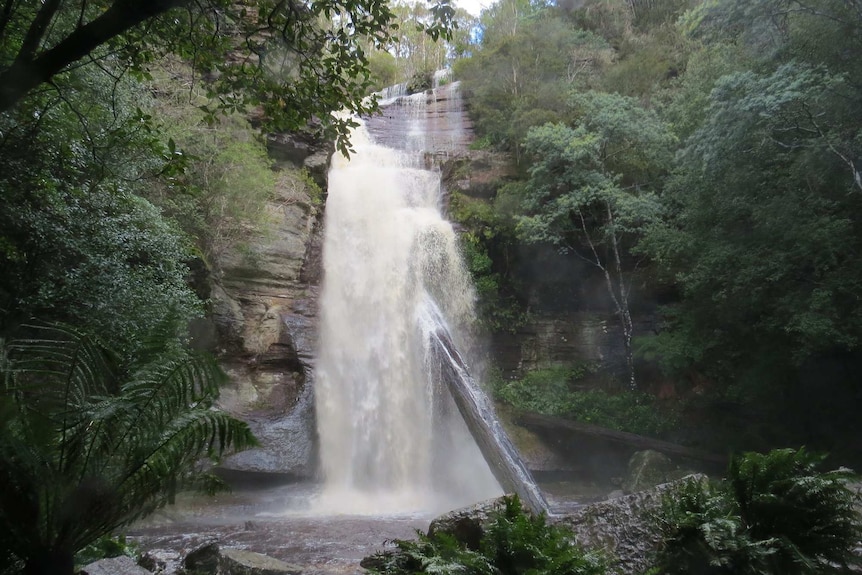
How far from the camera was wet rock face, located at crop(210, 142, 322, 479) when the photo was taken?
1121 centimetres

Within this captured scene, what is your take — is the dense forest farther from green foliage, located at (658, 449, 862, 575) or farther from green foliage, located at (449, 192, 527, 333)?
green foliage, located at (658, 449, 862, 575)

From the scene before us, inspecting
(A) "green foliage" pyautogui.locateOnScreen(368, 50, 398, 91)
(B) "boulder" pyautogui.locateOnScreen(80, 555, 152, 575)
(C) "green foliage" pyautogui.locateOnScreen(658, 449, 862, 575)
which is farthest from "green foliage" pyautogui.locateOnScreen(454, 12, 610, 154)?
(B) "boulder" pyautogui.locateOnScreen(80, 555, 152, 575)

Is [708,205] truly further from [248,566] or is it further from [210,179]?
[248,566]

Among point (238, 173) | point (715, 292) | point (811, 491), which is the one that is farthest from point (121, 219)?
point (715, 292)

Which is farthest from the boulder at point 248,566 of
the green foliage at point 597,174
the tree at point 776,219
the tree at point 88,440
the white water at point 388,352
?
the green foliage at point 597,174

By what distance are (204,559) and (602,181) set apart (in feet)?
41.0

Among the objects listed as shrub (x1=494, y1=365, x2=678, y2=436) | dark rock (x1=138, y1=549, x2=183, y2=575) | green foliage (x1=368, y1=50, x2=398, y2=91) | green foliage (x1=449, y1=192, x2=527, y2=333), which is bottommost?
dark rock (x1=138, y1=549, x2=183, y2=575)

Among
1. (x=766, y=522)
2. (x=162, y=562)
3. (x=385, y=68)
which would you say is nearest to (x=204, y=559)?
(x=162, y=562)

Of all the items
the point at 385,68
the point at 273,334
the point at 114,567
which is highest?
the point at 385,68

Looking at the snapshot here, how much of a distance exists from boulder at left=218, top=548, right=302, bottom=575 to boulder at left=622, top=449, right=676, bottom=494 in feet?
28.3

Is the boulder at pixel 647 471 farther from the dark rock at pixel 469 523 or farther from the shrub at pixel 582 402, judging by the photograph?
the dark rock at pixel 469 523

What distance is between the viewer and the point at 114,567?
164 inches

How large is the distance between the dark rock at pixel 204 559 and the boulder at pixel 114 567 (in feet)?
3.51

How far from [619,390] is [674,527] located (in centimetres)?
1233
